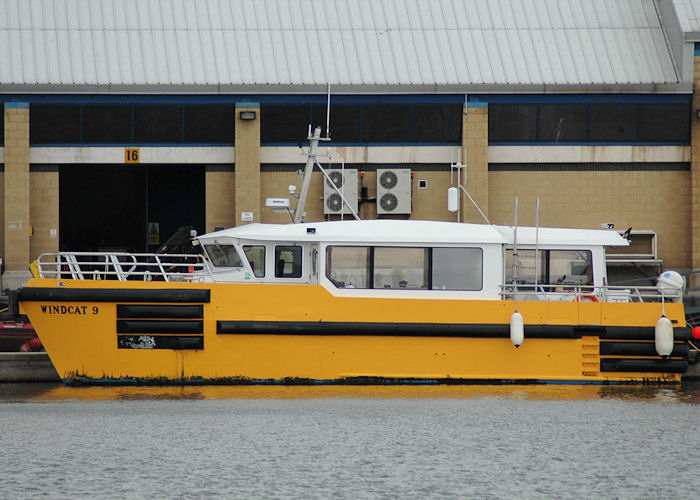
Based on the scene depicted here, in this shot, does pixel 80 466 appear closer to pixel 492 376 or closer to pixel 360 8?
pixel 492 376

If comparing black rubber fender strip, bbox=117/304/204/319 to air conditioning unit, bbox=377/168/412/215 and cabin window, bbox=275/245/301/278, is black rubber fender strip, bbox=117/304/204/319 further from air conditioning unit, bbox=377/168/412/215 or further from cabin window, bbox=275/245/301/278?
air conditioning unit, bbox=377/168/412/215

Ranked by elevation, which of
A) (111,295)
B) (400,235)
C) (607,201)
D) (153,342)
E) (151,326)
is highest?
(607,201)

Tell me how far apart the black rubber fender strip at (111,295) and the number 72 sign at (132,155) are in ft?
34.7

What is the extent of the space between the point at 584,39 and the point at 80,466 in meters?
19.4

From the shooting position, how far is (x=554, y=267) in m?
15.9

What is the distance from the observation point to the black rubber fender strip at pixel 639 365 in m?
15.6

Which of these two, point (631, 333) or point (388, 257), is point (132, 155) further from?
point (631, 333)

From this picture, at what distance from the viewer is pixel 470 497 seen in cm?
1010

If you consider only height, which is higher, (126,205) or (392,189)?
(392,189)

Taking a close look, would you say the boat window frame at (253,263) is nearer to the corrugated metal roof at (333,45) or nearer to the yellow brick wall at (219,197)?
the yellow brick wall at (219,197)

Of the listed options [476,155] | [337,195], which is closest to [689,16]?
[476,155]

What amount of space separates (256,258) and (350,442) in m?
4.22

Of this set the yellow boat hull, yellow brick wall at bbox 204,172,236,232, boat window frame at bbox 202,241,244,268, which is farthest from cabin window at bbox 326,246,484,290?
yellow brick wall at bbox 204,172,236,232

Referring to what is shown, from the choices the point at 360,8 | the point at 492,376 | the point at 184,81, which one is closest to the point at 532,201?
the point at 360,8
